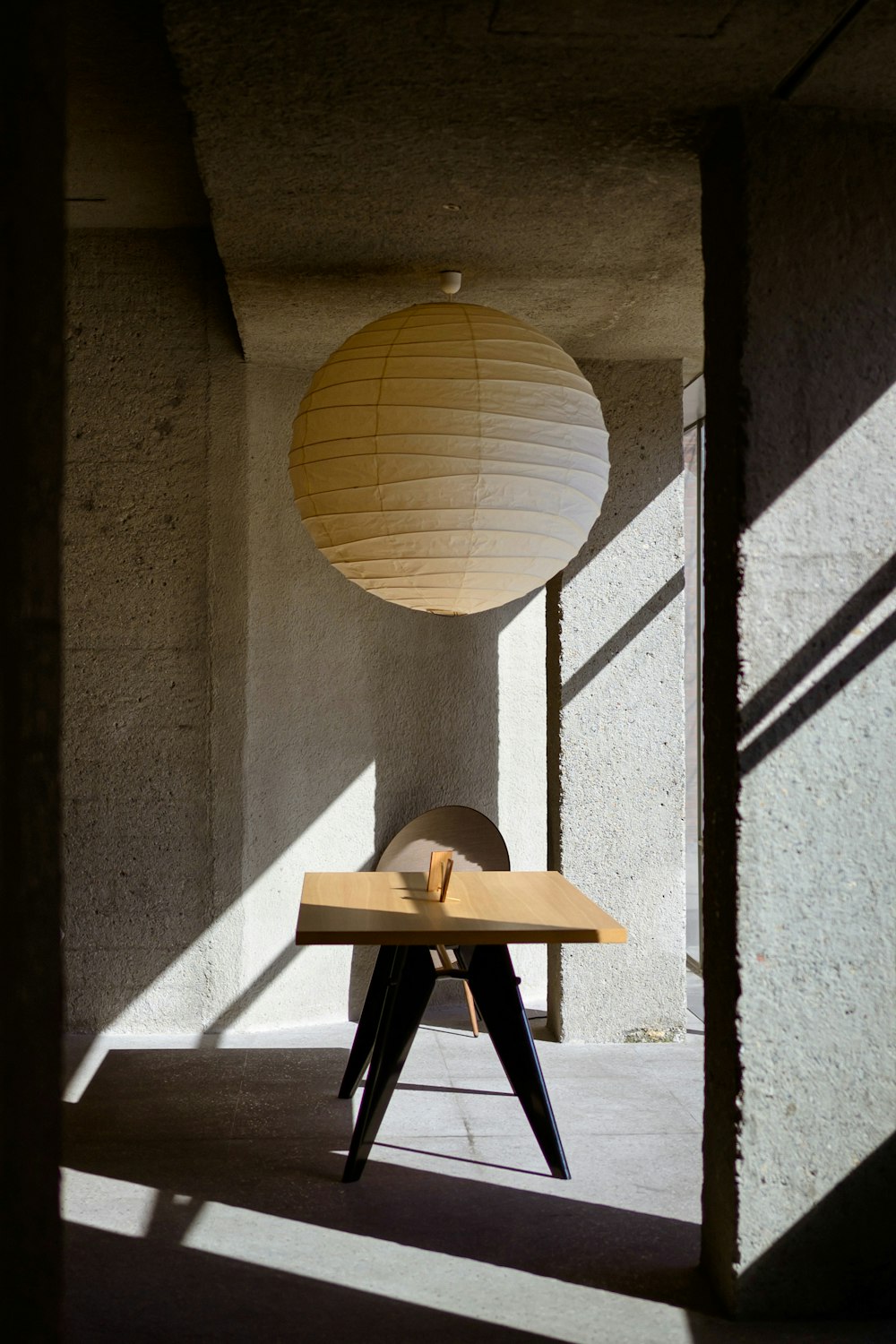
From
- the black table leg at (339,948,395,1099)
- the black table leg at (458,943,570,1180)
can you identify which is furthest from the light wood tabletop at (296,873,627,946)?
the black table leg at (339,948,395,1099)

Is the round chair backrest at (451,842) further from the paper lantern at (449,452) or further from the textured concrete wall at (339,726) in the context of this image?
the paper lantern at (449,452)

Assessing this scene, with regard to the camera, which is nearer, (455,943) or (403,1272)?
(403,1272)

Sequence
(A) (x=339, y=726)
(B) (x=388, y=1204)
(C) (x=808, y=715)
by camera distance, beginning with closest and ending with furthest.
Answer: (C) (x=808, y=715)
(B) (x=388, y=1204)
(A) (x=339, y=726)

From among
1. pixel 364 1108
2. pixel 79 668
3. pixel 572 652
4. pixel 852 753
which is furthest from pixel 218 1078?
pixel 852 753

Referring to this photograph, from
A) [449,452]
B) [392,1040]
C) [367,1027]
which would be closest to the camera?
[449,452]

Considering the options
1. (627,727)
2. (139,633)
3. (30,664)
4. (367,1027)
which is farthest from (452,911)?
(30,664)

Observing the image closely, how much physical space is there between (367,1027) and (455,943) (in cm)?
88

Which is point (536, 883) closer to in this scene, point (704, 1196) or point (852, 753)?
point (704, 1196)

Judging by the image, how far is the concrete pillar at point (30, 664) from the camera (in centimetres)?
115

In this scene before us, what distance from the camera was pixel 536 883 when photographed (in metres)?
3.65

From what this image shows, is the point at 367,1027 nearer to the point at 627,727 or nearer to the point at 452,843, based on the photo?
the point at 452,843

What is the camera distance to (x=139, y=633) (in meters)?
4.46

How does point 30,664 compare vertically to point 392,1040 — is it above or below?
above

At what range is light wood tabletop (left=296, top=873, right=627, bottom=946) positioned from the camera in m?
2.88
